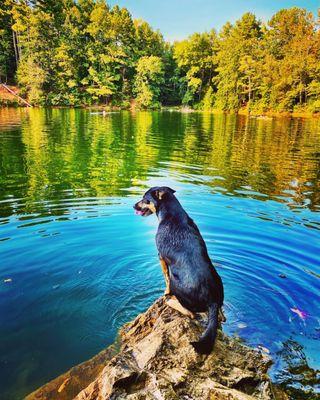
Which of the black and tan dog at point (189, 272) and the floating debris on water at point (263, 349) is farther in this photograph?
the floating debris on water at point (263, 349)

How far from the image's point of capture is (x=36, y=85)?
5866cm

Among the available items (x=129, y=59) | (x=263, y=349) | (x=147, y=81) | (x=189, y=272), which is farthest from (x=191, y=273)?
A: (x=129, y=59)

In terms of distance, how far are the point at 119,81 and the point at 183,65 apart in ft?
55.4

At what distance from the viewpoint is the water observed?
15.6 feet

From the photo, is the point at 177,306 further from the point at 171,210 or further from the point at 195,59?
the point at 195,59

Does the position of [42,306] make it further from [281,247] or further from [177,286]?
[281,247]

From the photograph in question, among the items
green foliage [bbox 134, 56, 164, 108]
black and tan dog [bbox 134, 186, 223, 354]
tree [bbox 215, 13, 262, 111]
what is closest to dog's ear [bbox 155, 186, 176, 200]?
black and tan dog [bbox 134, 186, 223, 354]

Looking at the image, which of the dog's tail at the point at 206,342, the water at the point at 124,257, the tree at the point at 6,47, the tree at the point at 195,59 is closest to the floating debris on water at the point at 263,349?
the water at the point at 124,257

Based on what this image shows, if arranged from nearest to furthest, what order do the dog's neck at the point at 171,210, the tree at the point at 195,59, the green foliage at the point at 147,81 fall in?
the dog's neck at the point at 171,210 < the green foliage at the point at 147,81 < the tree at the point at 195,59

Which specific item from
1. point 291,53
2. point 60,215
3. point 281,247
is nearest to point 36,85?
point 291,53

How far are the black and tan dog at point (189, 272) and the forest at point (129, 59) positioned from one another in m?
55.5

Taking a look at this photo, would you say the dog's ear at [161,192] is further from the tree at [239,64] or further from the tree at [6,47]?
the tree at [6,47]

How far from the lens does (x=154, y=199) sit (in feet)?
18.2

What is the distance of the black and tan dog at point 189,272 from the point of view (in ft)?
12.6
